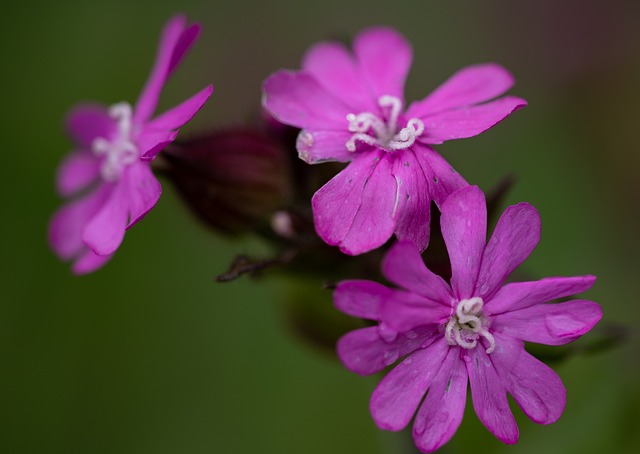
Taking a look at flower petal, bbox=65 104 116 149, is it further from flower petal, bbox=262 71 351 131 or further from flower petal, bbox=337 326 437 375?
flower petal, bbox=337 326 437 375

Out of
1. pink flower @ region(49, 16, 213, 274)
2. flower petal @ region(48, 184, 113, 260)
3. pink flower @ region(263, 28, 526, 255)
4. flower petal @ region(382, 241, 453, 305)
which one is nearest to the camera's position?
flower petal @ region(382, 241, 453, 305)

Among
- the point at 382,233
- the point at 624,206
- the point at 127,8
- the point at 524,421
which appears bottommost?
the point at 524,421

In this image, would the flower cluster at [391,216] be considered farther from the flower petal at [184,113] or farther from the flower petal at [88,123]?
the flower petal at [88,123]

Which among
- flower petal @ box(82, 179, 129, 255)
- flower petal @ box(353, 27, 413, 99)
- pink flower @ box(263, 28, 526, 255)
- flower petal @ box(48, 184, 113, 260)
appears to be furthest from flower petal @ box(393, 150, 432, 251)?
flower petal @ box(48, 184, 113, 260)

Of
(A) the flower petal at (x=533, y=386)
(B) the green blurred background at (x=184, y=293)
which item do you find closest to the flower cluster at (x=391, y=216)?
(A) the flower petal at (x=533, y=386)

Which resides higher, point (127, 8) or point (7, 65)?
point (127, 8)

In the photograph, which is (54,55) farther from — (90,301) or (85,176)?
(85,176)

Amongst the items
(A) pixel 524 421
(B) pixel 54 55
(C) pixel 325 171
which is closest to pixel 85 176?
(C) pixel 325 171
